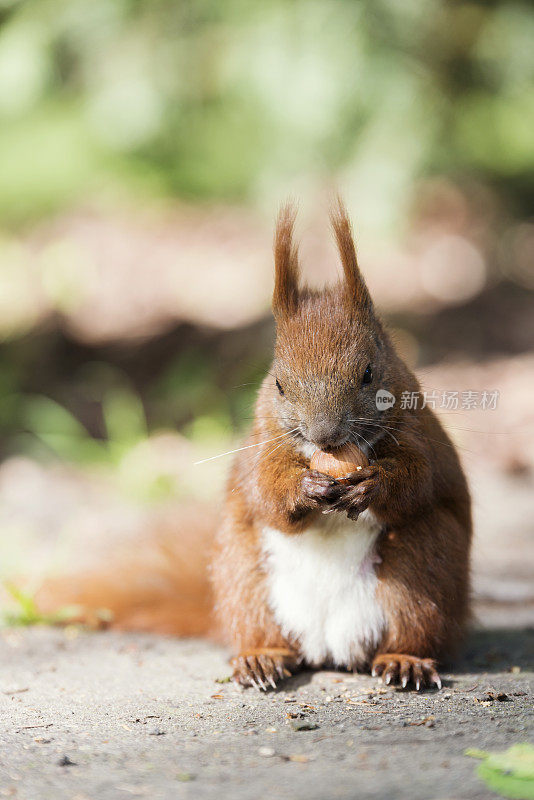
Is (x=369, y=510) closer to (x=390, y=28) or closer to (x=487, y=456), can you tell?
(x=487, y=456)

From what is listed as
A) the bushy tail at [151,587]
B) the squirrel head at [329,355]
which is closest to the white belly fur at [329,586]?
the squirrel head at [329,355]

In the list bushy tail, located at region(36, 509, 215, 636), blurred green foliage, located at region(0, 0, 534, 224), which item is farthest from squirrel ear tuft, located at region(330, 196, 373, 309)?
blurred green foliage, located at region(0, 0, 534, 224)

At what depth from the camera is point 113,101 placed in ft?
15.1

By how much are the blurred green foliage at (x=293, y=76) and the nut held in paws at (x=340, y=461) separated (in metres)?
2.70

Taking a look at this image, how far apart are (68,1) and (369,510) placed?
313 centimetres

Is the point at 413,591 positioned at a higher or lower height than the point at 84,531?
lower

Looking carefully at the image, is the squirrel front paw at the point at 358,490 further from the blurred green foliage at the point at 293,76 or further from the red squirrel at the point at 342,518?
the blurred green foliage at the point at 293,76

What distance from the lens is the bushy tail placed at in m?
2.77

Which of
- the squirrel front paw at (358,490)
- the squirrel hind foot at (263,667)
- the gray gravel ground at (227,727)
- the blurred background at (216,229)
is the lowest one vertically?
the gray gravel ground at (227,727)

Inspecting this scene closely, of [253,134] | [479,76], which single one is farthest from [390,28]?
[253,134]

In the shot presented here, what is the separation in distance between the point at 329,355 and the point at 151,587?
1.15m

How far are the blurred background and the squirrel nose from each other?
26.4 inches

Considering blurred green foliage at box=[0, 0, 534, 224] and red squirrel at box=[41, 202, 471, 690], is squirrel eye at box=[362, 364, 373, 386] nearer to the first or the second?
red squirrel at box=[41, 202, 471, 690]

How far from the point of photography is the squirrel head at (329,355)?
206 cm
